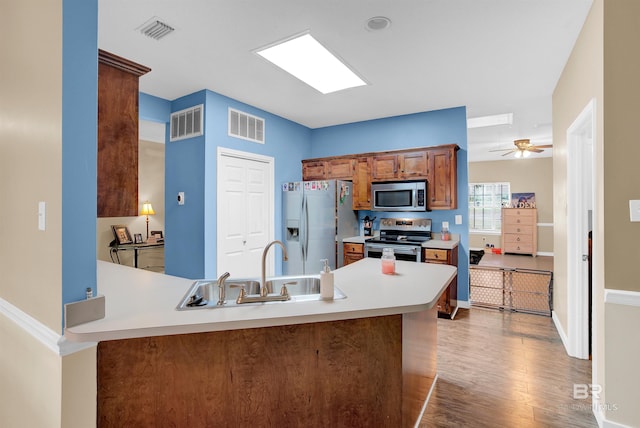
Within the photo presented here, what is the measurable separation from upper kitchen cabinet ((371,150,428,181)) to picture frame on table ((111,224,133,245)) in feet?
14.7

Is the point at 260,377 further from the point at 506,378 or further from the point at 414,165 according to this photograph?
the point at 414,165

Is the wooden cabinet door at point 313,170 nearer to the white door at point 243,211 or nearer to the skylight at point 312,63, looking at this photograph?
the white door at point 243,211

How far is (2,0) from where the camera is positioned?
1.76 m

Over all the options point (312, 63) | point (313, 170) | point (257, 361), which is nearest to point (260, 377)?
point (257, 361)

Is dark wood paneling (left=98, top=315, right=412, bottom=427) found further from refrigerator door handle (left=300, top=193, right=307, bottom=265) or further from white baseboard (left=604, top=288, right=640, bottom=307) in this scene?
refrigerator door handle (left=300, top=193, right=307, bottom=265)

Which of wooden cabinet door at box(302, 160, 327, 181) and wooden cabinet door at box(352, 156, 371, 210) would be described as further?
wooden cabinet door at box(302, 160, 327, 181)

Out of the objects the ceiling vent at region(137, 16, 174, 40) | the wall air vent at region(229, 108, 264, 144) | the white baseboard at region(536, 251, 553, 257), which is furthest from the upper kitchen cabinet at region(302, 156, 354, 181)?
the white baseboard at region(536, 251, 553, 257)

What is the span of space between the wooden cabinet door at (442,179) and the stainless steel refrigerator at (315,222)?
3.96 feet

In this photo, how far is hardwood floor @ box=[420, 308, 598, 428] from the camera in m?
2.10

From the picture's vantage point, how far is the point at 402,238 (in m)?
4.54

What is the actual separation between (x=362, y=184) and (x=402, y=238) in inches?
39.1

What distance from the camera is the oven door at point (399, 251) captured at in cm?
402

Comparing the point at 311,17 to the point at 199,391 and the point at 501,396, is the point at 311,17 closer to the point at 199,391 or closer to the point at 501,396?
the point at 199,391

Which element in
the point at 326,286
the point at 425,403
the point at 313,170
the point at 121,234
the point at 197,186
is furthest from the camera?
the point at 121,234
